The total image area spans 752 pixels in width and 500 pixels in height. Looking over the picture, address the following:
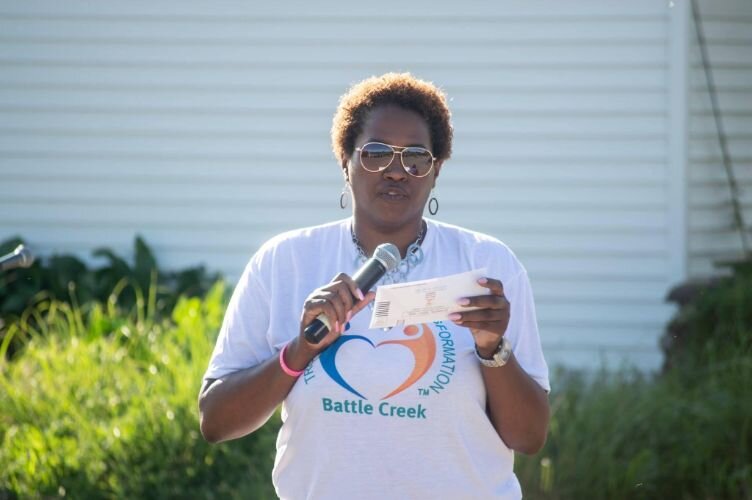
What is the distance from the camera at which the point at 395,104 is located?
335cm

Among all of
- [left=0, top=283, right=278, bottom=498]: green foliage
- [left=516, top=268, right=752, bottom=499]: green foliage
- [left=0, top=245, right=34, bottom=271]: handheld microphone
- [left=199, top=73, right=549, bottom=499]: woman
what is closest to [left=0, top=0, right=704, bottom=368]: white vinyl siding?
[left=516, top=268, right=752, bottom=499]: green foliage

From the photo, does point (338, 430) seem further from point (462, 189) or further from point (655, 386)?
point (462, 189)

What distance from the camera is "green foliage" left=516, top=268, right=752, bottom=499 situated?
222 inches

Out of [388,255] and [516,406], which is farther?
Result: [516,406]

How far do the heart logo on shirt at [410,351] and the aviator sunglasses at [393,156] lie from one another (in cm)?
46

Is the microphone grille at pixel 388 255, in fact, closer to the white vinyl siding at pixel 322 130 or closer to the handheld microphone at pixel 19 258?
the handheld microphone at pixel 19 258

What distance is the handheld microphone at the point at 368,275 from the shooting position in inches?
108

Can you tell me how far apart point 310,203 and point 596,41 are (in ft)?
8.32

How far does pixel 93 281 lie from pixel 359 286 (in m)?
6.31

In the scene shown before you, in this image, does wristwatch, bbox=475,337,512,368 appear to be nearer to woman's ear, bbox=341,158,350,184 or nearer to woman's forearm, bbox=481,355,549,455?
woman's forearm, bbox=481,355,549,455

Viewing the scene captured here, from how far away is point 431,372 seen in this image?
2992mm

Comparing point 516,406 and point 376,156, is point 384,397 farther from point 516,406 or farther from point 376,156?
point 376,156

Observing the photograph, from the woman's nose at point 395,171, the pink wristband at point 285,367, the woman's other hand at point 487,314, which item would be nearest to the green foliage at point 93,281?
the woman's nose at point 395,171

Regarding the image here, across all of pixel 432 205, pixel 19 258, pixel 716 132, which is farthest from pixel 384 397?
pixel 716 132
